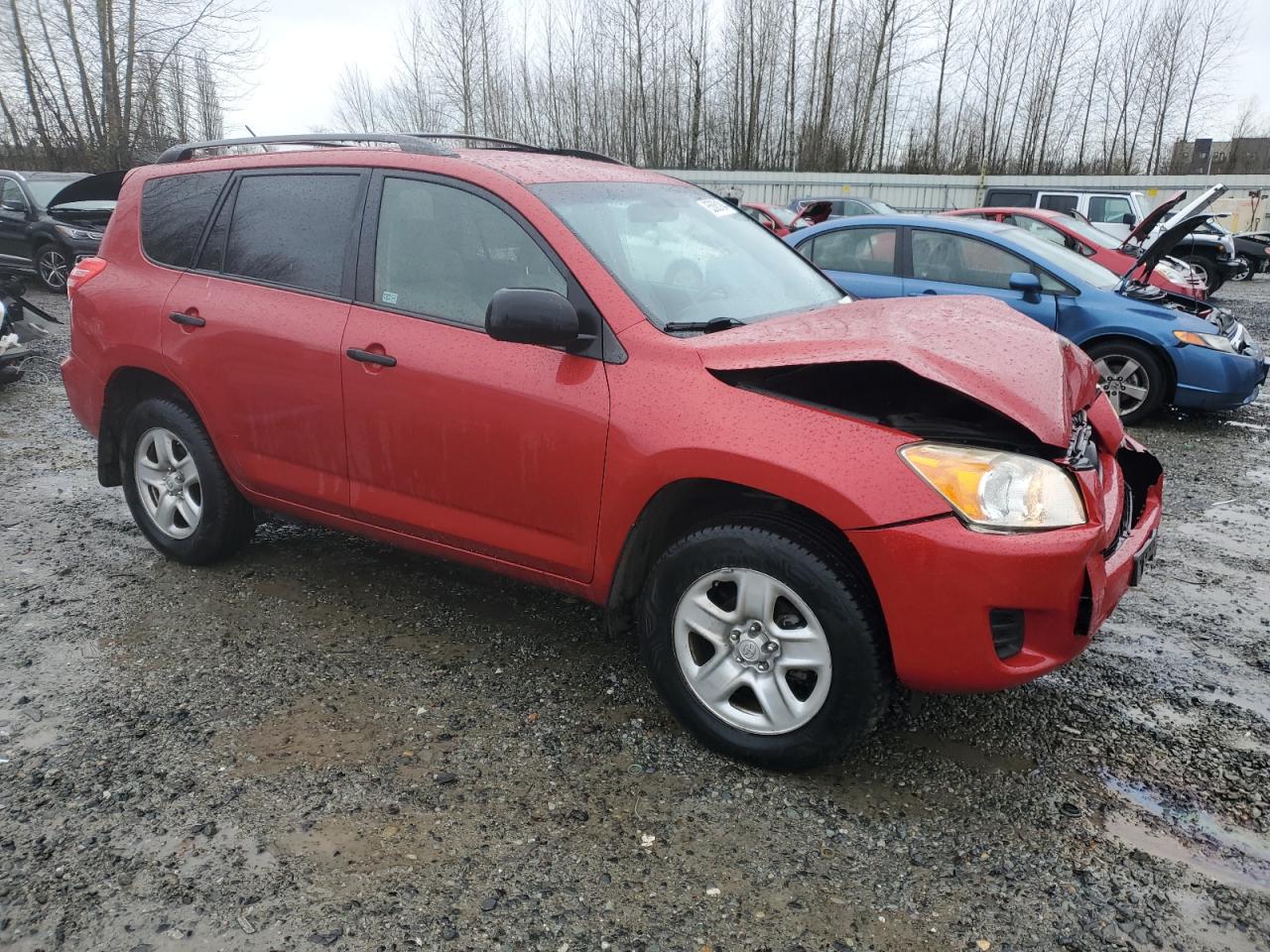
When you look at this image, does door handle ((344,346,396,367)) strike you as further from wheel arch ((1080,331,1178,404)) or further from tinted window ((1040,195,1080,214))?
tinted window ((1040,195,1080,214))


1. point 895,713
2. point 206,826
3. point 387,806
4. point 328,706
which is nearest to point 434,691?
point 328,706

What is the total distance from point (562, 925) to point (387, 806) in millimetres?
687

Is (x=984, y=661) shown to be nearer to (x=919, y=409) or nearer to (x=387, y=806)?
(x=919, y=409)

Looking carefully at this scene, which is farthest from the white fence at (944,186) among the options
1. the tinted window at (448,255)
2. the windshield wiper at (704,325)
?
the windshield wiper at (704,325)

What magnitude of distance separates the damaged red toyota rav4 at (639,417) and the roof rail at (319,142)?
0.09 feet

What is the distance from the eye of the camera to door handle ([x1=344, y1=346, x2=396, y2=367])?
318 cm

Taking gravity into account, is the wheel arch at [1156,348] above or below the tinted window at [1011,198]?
below

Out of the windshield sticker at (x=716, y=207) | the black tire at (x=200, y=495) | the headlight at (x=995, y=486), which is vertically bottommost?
the black tire at (x=200, y=495)

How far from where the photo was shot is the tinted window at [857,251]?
788cm

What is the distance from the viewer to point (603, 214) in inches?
126

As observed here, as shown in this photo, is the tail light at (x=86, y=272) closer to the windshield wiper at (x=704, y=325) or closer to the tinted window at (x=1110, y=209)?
the windshield wiper at (x=704, y=325)

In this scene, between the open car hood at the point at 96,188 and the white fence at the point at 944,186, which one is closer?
the open car hood at the point at 96,188

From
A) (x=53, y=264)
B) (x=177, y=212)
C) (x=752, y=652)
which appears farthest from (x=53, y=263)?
(x=752, y=652)

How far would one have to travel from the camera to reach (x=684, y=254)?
10.8 ft
